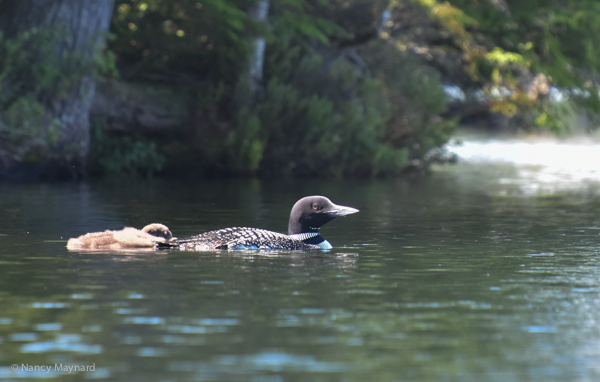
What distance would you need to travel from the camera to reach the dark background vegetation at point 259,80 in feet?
79.8

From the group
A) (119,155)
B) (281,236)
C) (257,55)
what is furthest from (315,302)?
(257,55)

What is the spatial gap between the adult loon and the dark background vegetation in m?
11.2

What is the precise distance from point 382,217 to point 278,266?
6.52m

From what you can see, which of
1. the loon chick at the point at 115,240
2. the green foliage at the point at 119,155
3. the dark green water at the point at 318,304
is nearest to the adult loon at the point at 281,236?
the loon chick at the point at 115,240

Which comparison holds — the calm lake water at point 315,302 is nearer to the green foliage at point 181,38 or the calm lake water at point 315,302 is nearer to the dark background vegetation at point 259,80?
the dark background vegetation at point 259,80

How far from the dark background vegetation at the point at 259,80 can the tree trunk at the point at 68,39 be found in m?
0.03

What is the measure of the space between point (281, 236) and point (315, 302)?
3759mm

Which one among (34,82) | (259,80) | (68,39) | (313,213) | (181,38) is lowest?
(313,213)

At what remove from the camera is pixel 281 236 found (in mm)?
13078

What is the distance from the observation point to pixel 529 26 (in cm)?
3192

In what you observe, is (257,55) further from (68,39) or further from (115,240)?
(115,240)

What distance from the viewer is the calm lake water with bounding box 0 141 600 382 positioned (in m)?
7.14

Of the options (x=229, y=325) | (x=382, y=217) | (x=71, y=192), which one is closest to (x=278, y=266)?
(x=229, y=325)

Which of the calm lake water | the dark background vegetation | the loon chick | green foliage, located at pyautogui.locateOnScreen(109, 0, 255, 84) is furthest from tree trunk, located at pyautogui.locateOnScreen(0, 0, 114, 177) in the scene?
the loon chick
